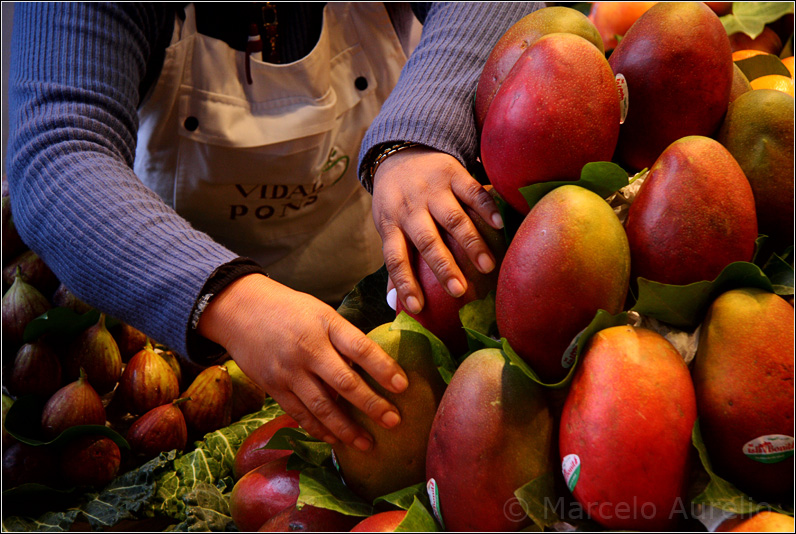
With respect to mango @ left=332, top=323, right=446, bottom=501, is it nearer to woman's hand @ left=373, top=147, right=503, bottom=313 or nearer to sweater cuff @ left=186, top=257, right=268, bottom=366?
woman's hand @ left=373, top=147, right=503, bottom=313

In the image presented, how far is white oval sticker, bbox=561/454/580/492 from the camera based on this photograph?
18.1 inches

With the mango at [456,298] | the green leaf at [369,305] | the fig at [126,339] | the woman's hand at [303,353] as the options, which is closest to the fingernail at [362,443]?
the woman's hand at [303,353]

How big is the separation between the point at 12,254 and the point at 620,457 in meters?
1.37

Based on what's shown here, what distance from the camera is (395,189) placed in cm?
80

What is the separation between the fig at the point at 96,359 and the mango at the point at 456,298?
713mm

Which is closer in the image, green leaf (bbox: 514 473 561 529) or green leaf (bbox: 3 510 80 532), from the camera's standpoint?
green leaf (bbox: 514 473 561 529)

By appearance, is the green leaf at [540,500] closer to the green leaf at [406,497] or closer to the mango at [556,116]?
the green leaf at [406,497]

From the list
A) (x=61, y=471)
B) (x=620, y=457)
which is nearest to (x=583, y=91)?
(x=620, y=457)

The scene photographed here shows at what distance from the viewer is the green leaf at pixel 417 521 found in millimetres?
491

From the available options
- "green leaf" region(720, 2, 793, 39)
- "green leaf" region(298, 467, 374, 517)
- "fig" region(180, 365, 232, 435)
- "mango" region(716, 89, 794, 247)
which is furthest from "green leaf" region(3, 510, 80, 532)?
"green leaf" region(720, 2, 793, 39)

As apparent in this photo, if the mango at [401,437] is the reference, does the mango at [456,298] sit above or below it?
above

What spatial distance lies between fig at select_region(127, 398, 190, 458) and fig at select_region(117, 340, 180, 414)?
0.06 meters

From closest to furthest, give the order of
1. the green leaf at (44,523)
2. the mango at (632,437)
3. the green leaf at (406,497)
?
the mango at (632,437)
the green leaf at (406,497)
the green leaf at (44,523)

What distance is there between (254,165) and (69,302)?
46cm
